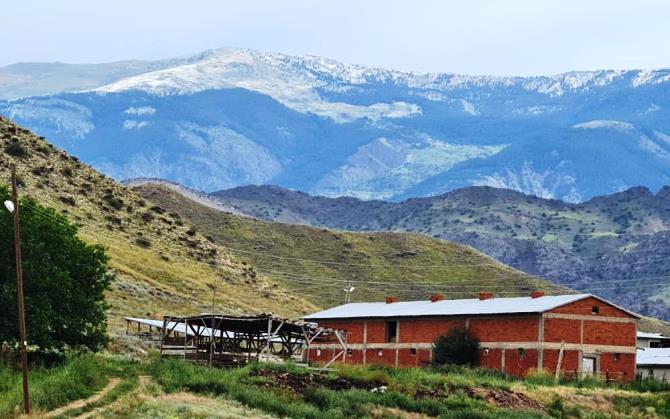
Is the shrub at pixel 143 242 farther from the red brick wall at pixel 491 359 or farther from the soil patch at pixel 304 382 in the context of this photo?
the soil patch at pixel 304 382

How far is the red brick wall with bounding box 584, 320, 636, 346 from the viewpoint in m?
87.2

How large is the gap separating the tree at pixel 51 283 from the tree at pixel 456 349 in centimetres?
2853

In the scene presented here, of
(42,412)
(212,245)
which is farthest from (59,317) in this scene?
(212,245)

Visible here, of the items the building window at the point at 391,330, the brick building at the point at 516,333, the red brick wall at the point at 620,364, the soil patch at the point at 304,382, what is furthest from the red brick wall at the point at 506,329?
the soil patch at the point at 304,382

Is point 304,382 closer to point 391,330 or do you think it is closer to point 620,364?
point 391,330

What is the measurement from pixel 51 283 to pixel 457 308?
37984mm

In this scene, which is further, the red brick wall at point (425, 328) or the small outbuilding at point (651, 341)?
the small outbuilding at point (651, 341)

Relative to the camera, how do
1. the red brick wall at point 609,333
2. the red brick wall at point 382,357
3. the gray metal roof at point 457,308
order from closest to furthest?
the gray metal roof at point 457,308
the red brick wall at point 609,333
the red brick wall at point 382,357

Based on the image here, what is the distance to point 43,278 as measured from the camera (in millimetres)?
61781

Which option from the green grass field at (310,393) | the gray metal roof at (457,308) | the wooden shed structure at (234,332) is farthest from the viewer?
the gray metal roof at (457,308)

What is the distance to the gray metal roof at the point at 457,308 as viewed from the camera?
86.0m

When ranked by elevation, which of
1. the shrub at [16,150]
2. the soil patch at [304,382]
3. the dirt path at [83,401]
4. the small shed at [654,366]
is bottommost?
the dirt path at [83,401]

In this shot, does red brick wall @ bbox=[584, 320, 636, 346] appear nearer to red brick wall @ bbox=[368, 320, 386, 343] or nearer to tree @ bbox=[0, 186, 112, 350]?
red brick wall @ bbox=[368, 320, 386, 343]

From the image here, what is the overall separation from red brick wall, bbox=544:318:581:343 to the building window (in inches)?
539
